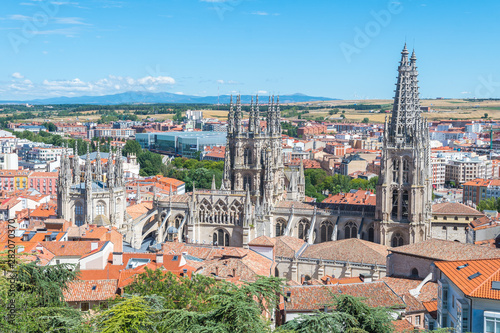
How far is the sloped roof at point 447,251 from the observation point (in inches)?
2063

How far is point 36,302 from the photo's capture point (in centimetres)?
3275

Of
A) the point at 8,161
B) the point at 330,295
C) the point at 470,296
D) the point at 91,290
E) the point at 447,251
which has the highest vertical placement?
the point at 470,296

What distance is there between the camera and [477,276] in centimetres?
3459

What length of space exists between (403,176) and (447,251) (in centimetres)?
1650

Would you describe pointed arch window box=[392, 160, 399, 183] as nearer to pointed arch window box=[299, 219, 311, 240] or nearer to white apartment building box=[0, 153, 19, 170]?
pointed arch window box=[299, 219, 311, 240]

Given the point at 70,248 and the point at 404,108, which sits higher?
the point at 404,108

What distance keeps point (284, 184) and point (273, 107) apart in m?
9.81

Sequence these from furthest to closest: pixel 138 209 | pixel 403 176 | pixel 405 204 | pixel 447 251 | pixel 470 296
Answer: pixel 138 209 → pixel 405 204 → pixel 403 176 → pixel 447 251 → pixel 470 296

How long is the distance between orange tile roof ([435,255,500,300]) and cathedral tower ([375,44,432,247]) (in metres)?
30.4

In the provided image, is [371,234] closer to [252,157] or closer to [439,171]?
[252,157]

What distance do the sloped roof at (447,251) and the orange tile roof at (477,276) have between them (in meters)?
14.4

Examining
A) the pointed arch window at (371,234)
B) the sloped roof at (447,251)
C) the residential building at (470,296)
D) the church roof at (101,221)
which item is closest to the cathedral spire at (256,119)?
the pointed arch window at (371,234)

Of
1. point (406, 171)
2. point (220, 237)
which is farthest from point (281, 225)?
point (406, 171)

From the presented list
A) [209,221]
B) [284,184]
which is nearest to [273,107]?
[284,184]
